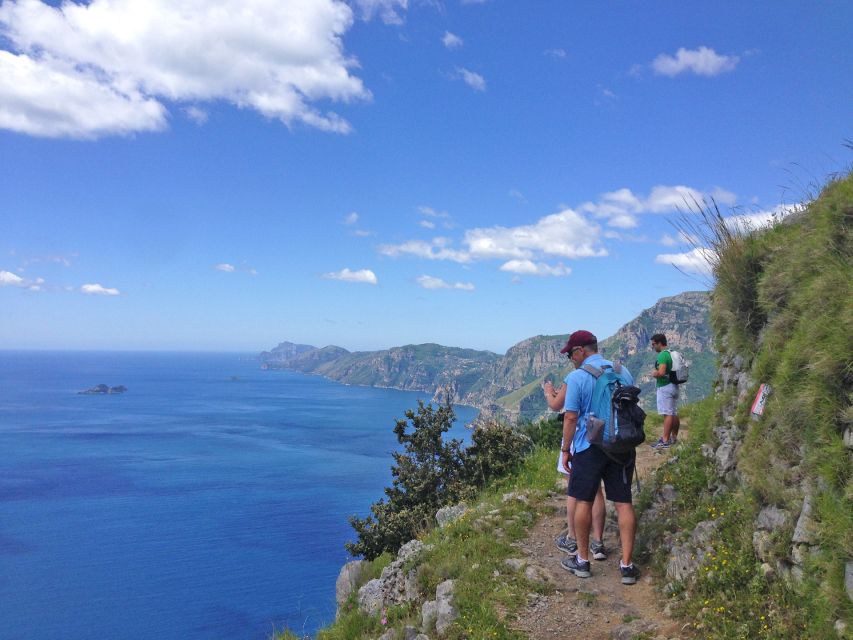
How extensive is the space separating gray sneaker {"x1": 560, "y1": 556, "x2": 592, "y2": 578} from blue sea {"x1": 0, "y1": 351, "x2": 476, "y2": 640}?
1726 centimetres

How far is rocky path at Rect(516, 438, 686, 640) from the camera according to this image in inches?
222

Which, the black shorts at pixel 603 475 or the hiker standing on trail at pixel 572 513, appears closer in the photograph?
the black shorts at pixel 603 475

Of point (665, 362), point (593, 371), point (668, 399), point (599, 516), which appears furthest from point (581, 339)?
point (668, 399)

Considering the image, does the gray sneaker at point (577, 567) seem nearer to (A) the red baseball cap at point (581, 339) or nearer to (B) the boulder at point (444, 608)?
(B) the boulder at point (444, 608)

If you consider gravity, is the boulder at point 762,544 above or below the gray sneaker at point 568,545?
above

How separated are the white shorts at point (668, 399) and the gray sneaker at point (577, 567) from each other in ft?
16.1

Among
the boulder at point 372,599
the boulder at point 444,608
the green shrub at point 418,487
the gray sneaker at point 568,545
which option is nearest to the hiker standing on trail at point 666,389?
the gray sneaker at point 568,545

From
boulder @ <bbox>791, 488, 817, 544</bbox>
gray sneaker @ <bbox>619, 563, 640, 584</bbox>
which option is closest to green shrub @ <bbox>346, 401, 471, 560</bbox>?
gray sneaker @ <bbox>619, 563, 640, 584</bbox>

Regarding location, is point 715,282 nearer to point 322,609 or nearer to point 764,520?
point 764,520

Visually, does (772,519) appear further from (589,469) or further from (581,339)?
(581,339)

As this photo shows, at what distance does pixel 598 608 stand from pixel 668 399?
5.66 metres

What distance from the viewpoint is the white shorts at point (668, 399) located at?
1060cm

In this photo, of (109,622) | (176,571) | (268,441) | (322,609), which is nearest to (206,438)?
(268,441)

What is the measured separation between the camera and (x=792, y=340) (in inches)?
236
